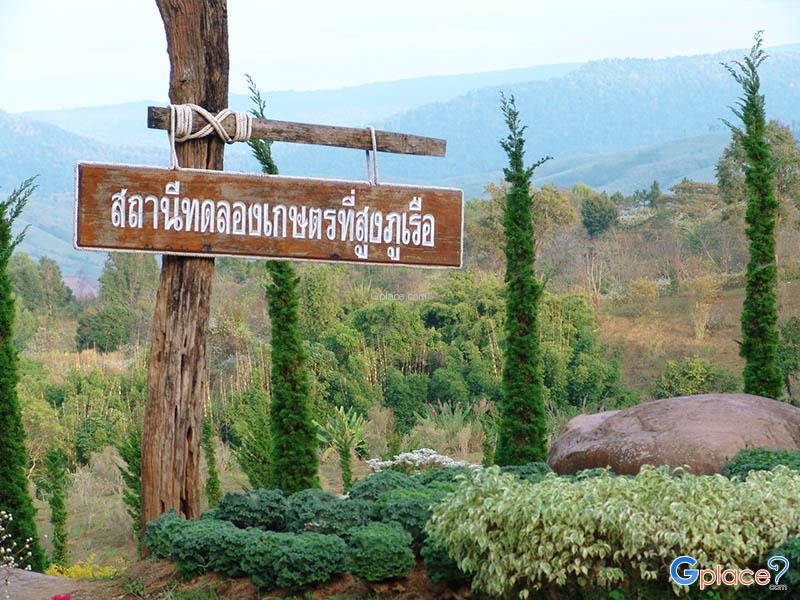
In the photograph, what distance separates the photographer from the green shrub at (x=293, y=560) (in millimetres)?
5648

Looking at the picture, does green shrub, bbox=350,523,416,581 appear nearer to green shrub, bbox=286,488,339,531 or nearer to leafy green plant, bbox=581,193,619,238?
green shrub, bbox=286,488,339,531

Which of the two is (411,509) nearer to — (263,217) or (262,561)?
(262,561)

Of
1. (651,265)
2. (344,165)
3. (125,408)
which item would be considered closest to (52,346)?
(125,408)

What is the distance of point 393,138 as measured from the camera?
673 cm

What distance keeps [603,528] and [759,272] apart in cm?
692

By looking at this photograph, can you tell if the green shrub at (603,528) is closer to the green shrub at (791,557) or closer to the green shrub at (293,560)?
the green shrub at (791,557)

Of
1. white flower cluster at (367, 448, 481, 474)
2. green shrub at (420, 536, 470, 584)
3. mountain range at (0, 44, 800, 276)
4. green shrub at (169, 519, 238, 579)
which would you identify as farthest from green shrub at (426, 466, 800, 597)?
mountain range at (0, 44, 800, 276)

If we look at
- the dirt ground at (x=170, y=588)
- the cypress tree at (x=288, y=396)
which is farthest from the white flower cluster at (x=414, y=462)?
the dirt ground at (x=170, y=588)

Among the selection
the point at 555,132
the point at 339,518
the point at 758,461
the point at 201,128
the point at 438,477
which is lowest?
the point at 339,518

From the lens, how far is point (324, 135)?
656cm

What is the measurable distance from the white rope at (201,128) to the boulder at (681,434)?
11.9 feet

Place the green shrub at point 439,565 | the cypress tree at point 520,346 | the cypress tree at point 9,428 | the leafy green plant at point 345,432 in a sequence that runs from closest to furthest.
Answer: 1. the green shrub at point 439,565
2. the cypress tree at point 9,428
3. the cypress tree at point 520,346
4. the leafy green plant at point 345,432

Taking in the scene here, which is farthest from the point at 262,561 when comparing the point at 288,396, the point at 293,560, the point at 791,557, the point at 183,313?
the point at 288,396

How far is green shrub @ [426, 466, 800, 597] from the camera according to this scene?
16.5 ft
